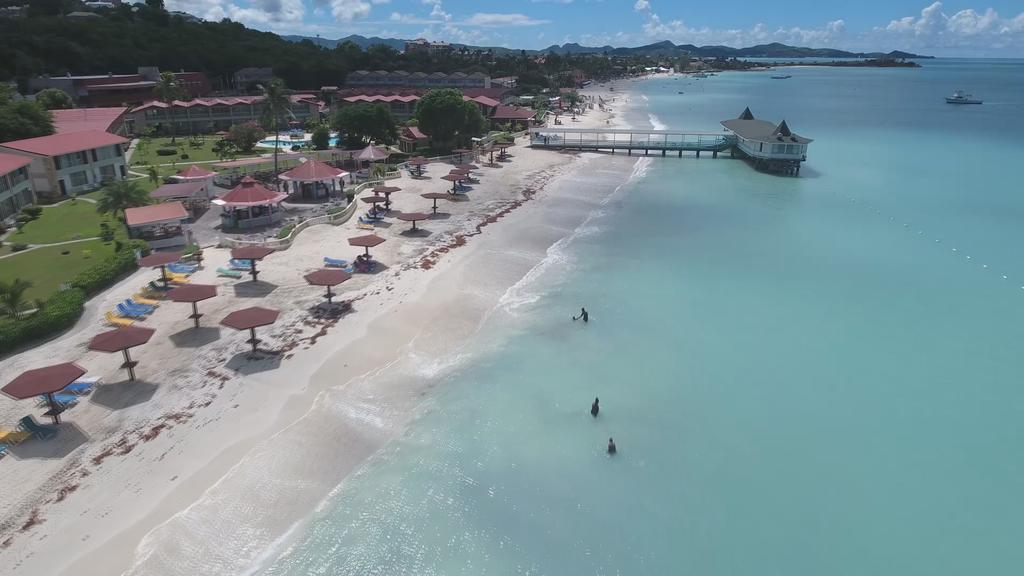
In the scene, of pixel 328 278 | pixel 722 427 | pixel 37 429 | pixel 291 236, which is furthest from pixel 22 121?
pixel 722 427

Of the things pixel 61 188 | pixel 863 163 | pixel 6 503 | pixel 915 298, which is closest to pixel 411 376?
pixel 6 503

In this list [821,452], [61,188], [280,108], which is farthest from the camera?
[280,108]

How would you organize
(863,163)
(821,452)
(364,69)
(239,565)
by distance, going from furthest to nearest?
1. (364,69)
2. (863,163)
3. (821,452)
4. (239,565)

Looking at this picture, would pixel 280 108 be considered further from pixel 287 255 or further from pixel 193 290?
pixel 193 290

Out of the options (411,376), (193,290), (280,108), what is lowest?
(411,376)

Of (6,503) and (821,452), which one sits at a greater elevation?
(6,503)

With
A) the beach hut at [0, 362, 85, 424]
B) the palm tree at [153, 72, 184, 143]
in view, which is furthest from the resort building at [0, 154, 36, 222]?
the palm tree at [153, 72, 184, 143]

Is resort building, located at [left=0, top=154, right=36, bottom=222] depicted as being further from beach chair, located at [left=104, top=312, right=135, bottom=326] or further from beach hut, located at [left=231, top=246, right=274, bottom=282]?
beach hut, located at [left=231, top=246, right=274, bottom=282]
